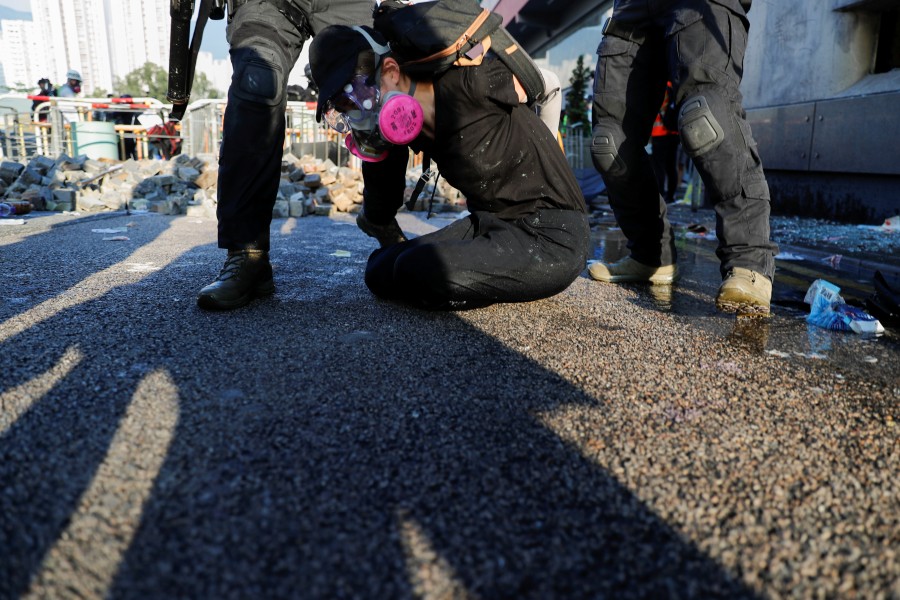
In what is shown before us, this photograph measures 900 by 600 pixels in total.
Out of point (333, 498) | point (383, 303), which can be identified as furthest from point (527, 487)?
point (383, 303)

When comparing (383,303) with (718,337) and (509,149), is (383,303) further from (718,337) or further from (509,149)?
(718,337)

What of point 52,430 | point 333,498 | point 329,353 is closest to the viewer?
point 333,498

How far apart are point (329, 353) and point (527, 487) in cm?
84

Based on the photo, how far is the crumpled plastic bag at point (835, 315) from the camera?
83.2 inches

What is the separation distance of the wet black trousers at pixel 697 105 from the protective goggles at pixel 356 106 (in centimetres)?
A: 99

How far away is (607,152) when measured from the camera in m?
2.64

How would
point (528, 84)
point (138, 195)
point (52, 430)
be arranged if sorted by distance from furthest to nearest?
point (138, 195) < point (528, 84) < point (52, 430)

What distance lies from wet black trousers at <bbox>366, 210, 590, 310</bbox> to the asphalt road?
0.46 ft

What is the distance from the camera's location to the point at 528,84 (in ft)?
7.34

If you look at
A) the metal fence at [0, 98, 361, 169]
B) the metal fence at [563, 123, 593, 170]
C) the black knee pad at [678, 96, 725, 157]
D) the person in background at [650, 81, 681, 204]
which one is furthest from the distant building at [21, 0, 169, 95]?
the black knee pad at [678, 96, 725, 157]

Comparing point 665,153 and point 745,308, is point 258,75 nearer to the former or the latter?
point 745,308

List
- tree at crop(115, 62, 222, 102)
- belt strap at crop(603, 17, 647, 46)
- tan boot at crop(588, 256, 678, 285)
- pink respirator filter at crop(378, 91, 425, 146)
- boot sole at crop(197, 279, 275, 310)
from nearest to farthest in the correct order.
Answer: pink respirator filter at crop(378, 91, 425, 146)
boot sole at crop(197, 279, 275, 310)
belt strap at crop(603, 17, 647, 46)
tan boot at crop(588, 256, 678, 285)
tree at crop(115, 62, 222, 102)

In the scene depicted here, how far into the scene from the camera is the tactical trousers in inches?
89.4

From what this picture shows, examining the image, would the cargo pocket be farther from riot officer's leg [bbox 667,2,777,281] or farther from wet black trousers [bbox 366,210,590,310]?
A: wet black trousers [bbox 366,210,590,310]
